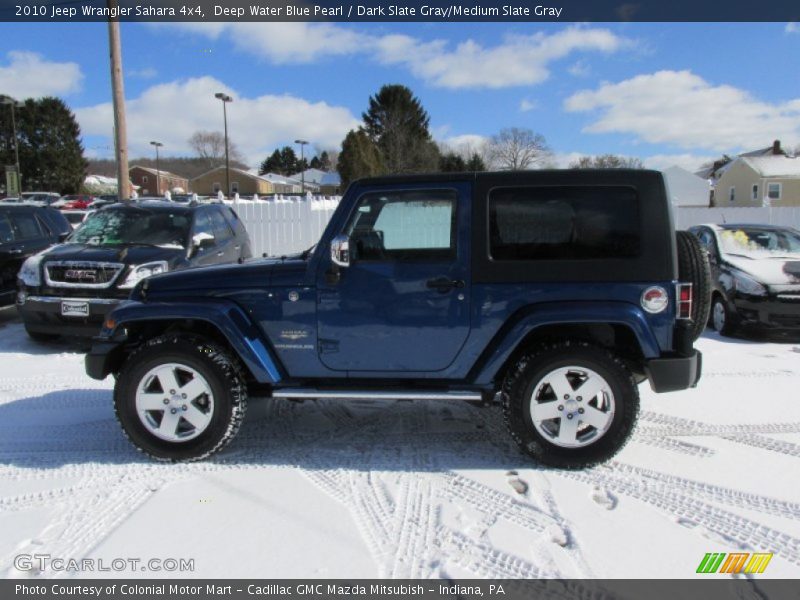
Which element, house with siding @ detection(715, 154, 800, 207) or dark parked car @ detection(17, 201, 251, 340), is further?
house with siding @ detection(715, 154, 800, 207)

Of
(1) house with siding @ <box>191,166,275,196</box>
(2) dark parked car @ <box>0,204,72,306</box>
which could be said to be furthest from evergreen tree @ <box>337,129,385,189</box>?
(2) dark parked car @ <box>0,204,72,306</box>

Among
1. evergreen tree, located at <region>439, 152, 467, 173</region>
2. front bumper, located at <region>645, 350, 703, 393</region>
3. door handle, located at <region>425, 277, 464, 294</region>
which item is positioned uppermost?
evergreen tree, located at <region>439, 152, 467, 173</region>

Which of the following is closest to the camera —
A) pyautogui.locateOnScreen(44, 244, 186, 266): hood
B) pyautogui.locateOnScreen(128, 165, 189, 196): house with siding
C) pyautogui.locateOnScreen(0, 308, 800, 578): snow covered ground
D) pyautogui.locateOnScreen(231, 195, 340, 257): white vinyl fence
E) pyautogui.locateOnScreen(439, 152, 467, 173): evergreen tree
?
pyautogui.locateOnScreen(0, 308, 800, 578): snow covered ground

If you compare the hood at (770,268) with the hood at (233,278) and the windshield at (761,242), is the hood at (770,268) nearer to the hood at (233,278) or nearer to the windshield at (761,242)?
the windshield at (761,242)

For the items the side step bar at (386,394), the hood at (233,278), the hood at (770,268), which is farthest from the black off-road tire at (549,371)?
the hood at (770,268)

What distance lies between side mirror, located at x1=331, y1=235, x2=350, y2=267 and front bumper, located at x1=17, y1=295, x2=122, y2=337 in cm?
377

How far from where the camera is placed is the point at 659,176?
367 centimetres

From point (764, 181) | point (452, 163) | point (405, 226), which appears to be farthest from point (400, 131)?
point (405, 226)

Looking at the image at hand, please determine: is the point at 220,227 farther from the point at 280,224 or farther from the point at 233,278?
the point at 280,224

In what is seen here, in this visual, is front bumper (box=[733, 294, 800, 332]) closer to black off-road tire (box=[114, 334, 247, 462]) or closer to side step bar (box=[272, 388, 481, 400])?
side step bar (box=[272, 388, 481, 400])

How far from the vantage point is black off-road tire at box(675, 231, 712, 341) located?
378 centimetres

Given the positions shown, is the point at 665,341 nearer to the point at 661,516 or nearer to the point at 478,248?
the point at 661,516
